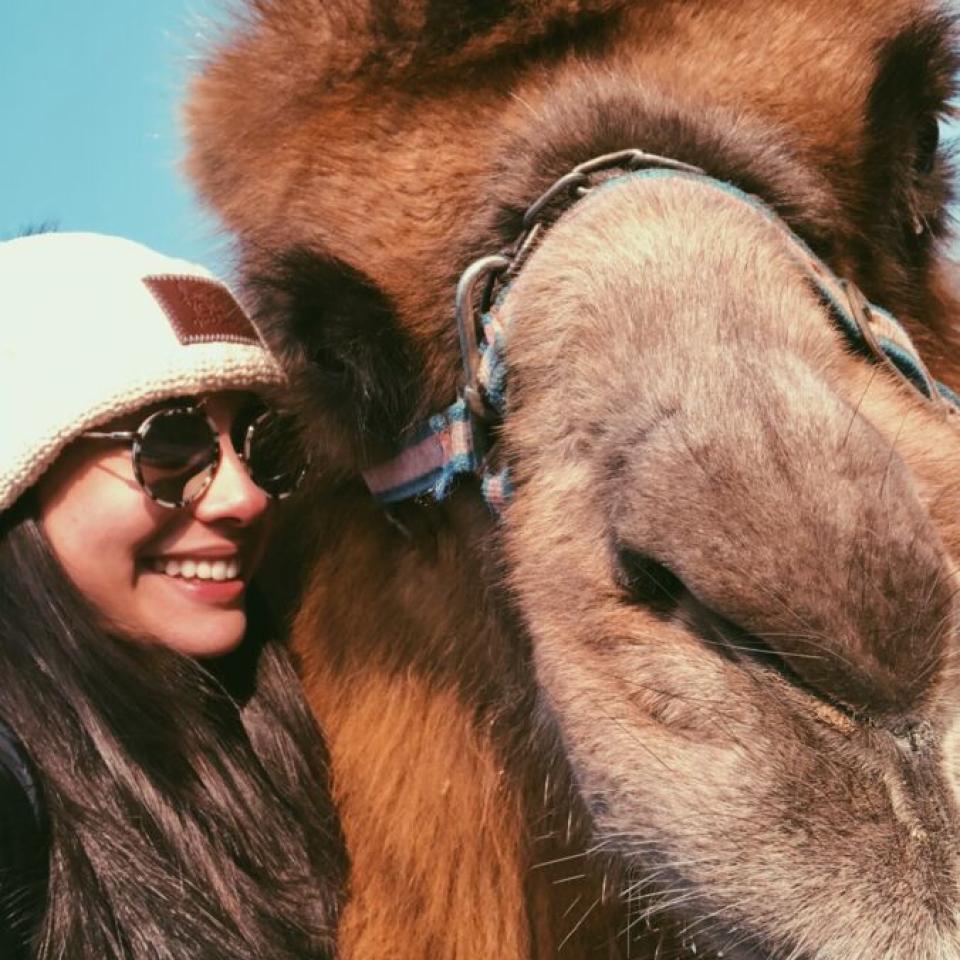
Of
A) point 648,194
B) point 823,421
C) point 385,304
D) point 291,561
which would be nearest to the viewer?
point 823,421

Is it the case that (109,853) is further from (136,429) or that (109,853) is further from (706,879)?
(706,879)

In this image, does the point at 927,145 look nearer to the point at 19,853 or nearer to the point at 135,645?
the point at 135,645

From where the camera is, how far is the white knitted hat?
2.48 metres

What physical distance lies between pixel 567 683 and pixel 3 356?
1386mm

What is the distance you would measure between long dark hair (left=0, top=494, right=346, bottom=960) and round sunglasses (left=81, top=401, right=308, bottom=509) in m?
0.25

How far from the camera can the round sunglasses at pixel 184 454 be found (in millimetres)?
2498

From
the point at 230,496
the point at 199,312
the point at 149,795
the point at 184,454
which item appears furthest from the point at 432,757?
the point at 199,312

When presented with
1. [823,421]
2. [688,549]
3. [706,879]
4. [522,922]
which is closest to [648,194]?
[823,421]

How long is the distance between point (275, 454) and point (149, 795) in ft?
2.48

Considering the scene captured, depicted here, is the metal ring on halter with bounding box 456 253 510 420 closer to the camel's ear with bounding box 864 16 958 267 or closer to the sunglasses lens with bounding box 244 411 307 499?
the sunglasses lens with bounding box 244 411 307 499

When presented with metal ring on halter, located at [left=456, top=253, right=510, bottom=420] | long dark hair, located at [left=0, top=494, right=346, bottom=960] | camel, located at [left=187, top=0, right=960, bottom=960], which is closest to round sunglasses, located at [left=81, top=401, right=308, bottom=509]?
camel, located at [left=187, top=0, right=960, bottom=960]

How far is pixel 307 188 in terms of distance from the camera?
263 centimetres

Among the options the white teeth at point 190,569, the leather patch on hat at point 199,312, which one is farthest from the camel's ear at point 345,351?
the white teeth at point 190,569

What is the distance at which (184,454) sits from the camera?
8.34 feet
